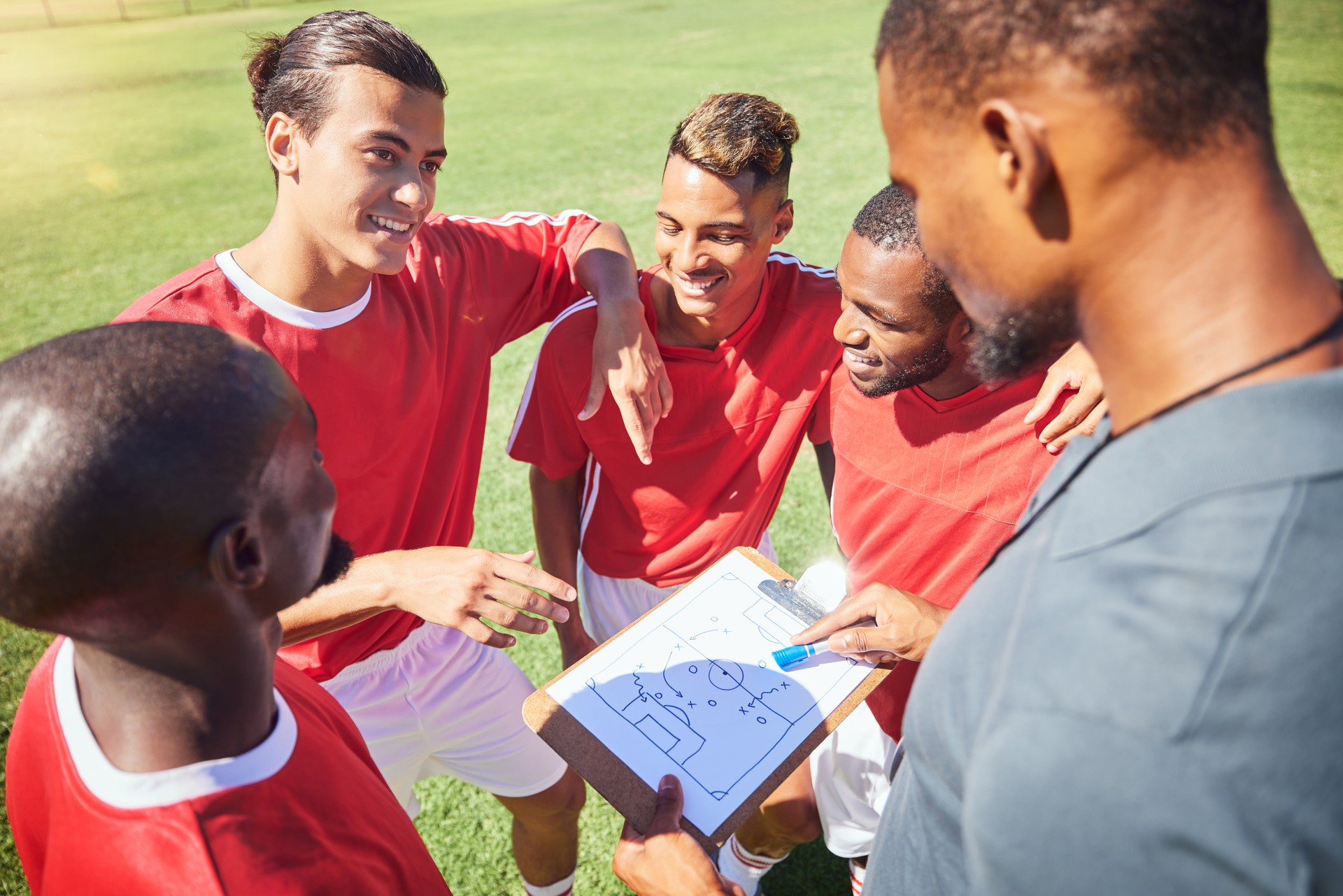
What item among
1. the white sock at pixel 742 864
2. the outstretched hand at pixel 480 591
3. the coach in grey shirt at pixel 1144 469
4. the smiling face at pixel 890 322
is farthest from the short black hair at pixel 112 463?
the white sock at pixel 742 864

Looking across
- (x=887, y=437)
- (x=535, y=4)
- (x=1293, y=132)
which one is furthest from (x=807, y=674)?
(x=535, y=4)

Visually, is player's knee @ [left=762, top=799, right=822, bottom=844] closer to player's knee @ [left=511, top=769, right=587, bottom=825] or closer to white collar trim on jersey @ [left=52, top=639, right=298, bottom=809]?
player's knee @ [left=511, top=769, right=587, bottom=825]

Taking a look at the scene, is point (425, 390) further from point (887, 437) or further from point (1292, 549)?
point (1292, 549)

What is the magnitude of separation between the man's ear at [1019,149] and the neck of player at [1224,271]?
94mm

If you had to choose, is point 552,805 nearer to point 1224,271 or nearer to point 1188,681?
point 1188,681

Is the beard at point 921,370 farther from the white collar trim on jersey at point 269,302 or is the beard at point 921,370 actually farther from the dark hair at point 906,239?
the white collar trim on jersey at point 269,302

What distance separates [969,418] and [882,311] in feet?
1.33

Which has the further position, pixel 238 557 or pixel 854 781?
pixel 854 781

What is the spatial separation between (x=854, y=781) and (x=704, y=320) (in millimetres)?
1546

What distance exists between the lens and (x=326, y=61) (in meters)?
2.31

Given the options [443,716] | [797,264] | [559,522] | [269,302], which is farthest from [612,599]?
[269,302]

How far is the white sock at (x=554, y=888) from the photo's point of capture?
2.80m

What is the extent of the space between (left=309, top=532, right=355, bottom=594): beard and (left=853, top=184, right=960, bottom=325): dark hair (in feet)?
5.10

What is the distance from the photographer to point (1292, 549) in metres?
0.84
